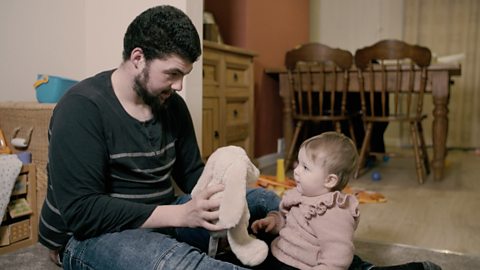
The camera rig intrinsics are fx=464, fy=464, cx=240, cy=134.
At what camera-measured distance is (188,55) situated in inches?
44.8

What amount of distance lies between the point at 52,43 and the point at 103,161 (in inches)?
47.9

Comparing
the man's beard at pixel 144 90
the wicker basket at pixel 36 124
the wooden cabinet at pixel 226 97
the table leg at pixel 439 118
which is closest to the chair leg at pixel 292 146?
the wooden cabinet at pixel 226 97

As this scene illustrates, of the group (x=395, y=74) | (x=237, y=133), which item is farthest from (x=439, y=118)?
(x=237, y=133)

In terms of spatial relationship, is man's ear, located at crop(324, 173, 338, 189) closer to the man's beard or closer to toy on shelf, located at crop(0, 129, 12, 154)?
the man's beard

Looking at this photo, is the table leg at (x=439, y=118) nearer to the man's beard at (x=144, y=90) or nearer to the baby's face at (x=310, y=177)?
the baby's face at (x=310, y=177)

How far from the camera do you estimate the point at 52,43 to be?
2.11m

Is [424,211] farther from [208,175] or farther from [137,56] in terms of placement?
[137,56]

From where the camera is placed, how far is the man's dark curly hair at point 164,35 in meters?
1.10

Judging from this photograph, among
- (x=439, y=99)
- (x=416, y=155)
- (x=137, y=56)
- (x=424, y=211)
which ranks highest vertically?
(x=137, y=56)

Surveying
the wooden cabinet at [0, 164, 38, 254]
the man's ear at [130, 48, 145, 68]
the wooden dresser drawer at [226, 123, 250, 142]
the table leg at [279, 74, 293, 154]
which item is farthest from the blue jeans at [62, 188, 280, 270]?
the table leg at [279, 74, 293, 154]

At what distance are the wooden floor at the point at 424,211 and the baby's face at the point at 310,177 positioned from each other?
76cm

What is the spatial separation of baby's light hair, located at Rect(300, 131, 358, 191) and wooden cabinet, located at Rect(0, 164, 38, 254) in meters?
1.10

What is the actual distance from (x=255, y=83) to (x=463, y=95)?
8.42 feet

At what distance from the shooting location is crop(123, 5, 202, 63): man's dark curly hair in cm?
110
